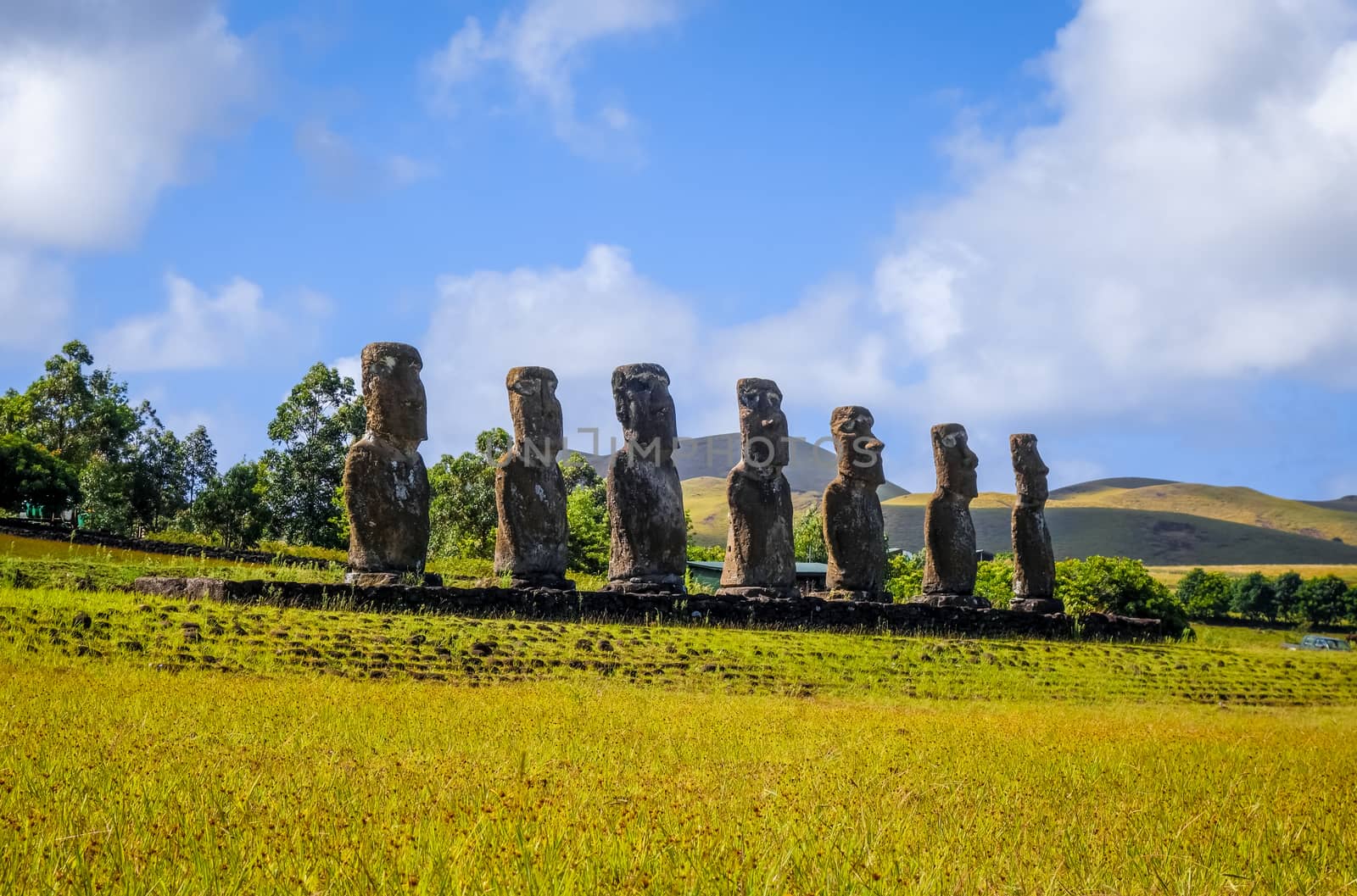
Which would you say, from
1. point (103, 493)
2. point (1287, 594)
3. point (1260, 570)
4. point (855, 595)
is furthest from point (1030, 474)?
point (1260, 570)

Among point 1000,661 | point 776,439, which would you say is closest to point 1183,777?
point 1000,661

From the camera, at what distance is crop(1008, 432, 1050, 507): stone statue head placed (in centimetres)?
2705

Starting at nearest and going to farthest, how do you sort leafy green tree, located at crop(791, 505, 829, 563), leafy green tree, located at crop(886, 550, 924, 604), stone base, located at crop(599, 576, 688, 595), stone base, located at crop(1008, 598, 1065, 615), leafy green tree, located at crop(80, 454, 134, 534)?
1. stone base, located at crop(599, 576, 688, 595)
2. stone base, located at crop(1008, 598, 1065, 615)
3. leafy green tree, located at crop(886, 550, 924, 604)
4. leafy green tree, located at crop(80, 454, 134, 534)
5. leafy green tree, located at crop(791, 505, 829, 563)

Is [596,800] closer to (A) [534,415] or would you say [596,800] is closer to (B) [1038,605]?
(A) [534,415]

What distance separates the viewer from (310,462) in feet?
148

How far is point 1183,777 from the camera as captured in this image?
7.94m

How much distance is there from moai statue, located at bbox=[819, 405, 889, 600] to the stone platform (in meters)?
1.17

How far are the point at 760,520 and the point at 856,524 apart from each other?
2936 millimetres

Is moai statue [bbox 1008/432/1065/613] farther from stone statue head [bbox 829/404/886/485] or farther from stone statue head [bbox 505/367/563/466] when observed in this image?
stone statue head [bbox 505/367/563/466]

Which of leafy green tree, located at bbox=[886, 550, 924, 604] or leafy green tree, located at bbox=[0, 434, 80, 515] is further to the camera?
leafy green tree, located at bbox=[886, 550, 924, 604]

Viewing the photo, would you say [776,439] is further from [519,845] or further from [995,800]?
[519,845]

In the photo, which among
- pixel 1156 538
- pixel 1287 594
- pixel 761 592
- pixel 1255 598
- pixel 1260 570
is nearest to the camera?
pixel 761 592

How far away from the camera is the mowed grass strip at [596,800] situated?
4.10 meters

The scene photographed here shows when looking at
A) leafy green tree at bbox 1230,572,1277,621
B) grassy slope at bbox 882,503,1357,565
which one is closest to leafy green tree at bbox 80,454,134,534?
→ leafy green tree at bbox 1230,572,1277,621
